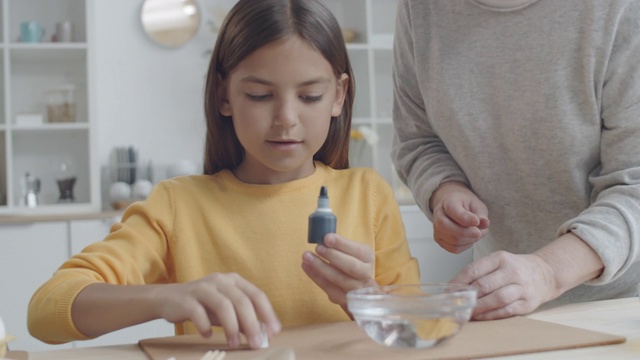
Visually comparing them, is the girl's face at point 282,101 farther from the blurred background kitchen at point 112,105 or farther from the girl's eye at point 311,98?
the blurred background kitchen at point 112,105

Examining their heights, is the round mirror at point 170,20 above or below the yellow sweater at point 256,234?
above

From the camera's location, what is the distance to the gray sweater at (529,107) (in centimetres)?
136

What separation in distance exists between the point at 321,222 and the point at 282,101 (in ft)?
1.09

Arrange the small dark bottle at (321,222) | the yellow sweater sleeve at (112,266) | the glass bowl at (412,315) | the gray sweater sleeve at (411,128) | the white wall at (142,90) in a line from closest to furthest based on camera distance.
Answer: the glass bowl at (412,315)
the small dark bottle at (321,222)
the yellow sweater sleeve at (112,266)
the gray sweater sleeve at (411,128)
the white wall at (142,90)

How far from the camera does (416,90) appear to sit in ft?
5.40

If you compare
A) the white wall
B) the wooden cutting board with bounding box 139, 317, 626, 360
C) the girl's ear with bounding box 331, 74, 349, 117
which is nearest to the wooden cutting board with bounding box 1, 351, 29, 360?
the wooden cutting board with bounding box 139, 317, 626, 360

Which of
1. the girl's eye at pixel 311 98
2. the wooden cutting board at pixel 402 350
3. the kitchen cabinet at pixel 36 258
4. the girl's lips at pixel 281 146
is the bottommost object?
the kitchen cabinet at pixel 36 258

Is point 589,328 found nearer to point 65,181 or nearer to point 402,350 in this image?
point 402,350

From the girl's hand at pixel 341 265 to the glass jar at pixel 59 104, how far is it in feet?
11.2

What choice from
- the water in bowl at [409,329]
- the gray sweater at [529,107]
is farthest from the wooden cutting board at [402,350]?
the gray sweater at [529,107]

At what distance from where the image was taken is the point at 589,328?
1.04 m

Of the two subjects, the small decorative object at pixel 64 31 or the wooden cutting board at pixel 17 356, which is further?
the small decorative object at pixel 64 31

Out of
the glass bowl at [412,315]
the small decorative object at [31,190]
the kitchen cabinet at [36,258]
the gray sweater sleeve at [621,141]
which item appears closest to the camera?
the glass bowl at [412,315]

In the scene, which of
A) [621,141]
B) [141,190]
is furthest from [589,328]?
[141,190]
